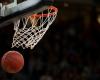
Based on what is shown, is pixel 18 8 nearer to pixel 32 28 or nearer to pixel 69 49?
pixel 32 28

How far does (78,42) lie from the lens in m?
9.30

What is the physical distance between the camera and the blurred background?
7.71 meters

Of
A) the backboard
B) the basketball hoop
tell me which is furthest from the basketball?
the backboard

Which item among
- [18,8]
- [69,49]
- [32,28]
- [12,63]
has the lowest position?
[69,49]

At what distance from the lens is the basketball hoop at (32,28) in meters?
4.28

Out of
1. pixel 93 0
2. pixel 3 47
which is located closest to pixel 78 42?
pixel 93 0

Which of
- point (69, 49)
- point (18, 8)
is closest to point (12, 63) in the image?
point (18, 8)

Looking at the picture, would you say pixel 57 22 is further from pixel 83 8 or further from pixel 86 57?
pixel 86 57

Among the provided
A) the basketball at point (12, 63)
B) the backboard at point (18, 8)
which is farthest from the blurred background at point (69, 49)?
the backboard at point (18, 8)

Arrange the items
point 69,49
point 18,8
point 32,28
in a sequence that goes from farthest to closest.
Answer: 1. point 69,49
2. point 32,28
3. point 18,8

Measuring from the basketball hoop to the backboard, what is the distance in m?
0.52

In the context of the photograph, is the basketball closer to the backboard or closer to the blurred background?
the backboard

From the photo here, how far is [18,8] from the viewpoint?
3.60 meters

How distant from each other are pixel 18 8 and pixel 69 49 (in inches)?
205
